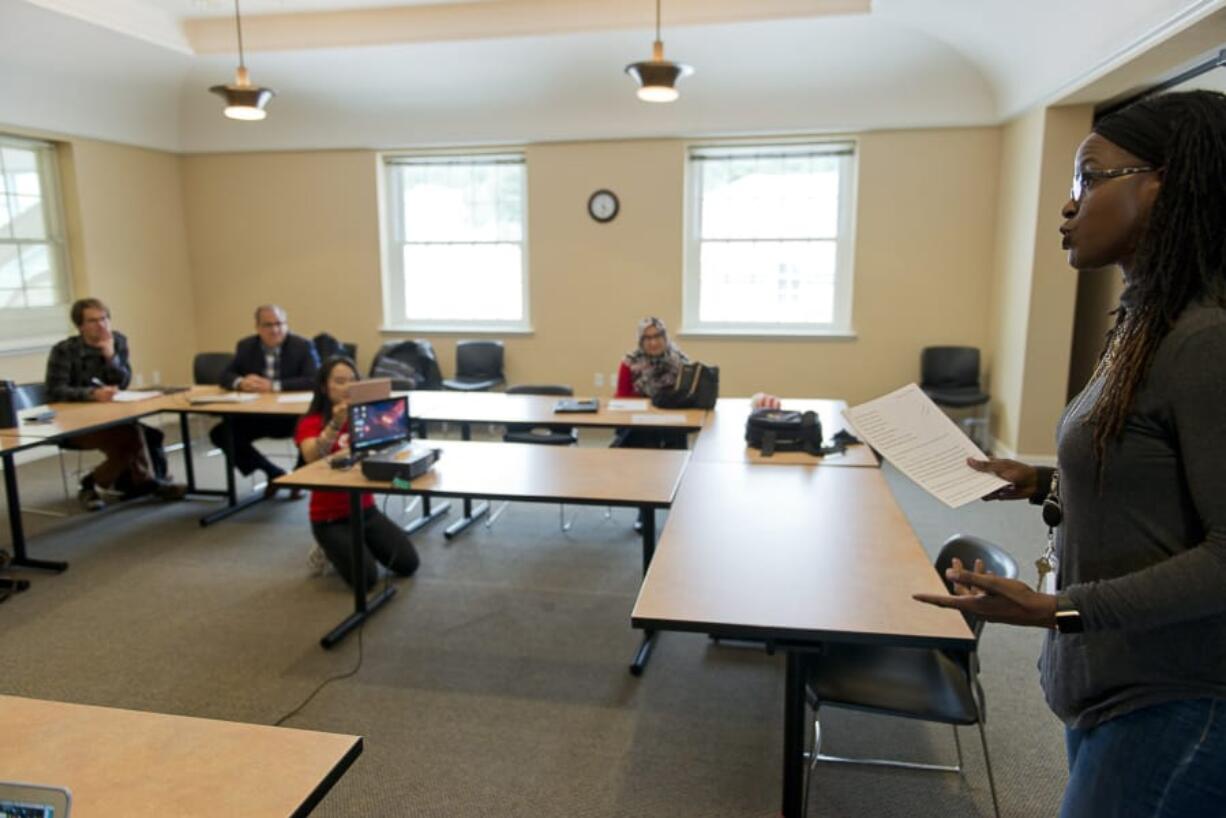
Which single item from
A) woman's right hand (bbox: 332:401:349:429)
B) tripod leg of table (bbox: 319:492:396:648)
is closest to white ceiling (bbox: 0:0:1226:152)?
woman's right hand (bbox: 332:401:349:429)

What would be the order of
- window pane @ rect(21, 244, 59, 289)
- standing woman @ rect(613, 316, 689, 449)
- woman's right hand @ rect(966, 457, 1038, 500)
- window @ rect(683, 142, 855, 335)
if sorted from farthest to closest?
window @ rect(683, 142, 855, 335) → window pane @ rect(21, 244, 59, 289) → standing woman @ rect(613, 316, 689, 449) → woman's right hand @ rect(966, 457, 1038, 500)

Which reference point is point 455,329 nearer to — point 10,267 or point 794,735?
point 10,267

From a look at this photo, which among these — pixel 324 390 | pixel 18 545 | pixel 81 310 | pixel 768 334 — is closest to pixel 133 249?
pixel 81 310

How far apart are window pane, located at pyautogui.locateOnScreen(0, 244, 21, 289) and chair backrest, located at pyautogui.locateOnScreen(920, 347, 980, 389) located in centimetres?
700

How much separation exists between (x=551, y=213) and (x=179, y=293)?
12.1 feet

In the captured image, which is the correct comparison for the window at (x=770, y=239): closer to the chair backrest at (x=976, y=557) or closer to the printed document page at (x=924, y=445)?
the chair backrest at (x=976, y=557)

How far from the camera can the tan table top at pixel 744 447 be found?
9.77ft

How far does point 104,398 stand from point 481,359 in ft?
9.41

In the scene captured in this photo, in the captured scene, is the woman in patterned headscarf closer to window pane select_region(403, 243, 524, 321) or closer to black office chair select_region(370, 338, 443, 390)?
black office chair select_region(370, 338, 443, 390)

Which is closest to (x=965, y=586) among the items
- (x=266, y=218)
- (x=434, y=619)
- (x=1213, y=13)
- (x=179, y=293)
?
(x=434, y=619)

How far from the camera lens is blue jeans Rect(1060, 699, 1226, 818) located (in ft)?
3.07

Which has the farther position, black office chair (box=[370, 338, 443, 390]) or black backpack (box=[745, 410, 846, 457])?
black office chair (box=[370, 338, 443, 390])

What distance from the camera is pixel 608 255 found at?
6.50 metres

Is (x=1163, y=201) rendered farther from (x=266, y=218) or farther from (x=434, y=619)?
(x=266, y=218)
